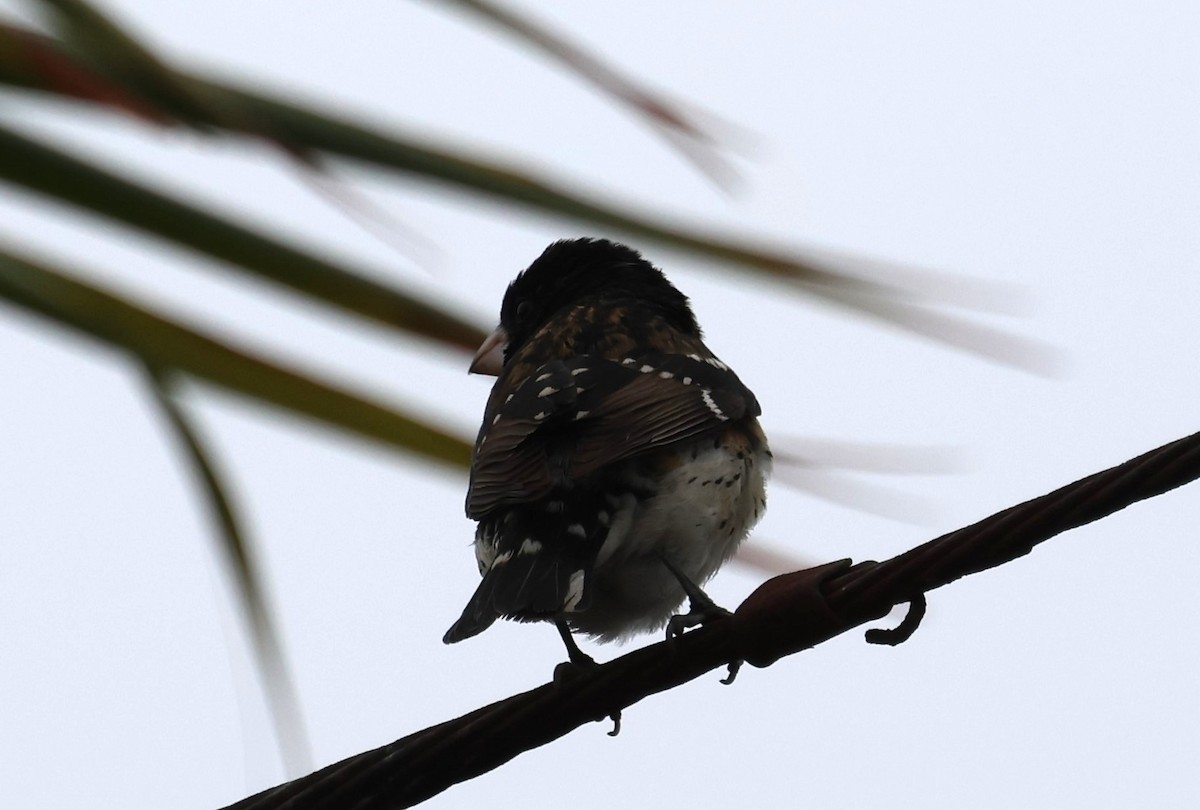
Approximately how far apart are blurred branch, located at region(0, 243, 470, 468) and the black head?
11.2ft

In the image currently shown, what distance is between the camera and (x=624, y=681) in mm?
2594

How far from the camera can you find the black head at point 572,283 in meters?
5.25

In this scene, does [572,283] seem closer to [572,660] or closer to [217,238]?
[572,660]

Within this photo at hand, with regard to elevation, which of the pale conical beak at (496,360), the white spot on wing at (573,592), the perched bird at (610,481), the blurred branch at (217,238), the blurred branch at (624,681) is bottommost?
the blurred branch at (624,681)

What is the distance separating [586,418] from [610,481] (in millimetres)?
176

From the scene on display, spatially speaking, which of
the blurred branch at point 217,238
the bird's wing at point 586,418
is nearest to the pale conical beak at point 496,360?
the bird's wing at point 586,418

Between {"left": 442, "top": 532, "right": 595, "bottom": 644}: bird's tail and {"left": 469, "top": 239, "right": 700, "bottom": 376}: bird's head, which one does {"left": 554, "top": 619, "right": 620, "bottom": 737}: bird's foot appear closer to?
{"left": 442, "top": 532, "right": 595, "bottom": 644}: bird's tail

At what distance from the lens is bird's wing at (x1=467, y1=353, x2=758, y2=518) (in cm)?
358

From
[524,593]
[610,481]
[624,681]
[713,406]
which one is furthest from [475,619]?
[713,406]

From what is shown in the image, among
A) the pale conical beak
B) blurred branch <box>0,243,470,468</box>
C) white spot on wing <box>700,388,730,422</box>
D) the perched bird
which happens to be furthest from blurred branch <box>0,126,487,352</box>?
the pale conical beak

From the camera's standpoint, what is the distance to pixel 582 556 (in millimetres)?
3586

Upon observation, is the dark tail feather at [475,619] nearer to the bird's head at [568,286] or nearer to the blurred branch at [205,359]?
the blurred branch at [205,359]

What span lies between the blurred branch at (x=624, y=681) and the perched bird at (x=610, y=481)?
0.79 m

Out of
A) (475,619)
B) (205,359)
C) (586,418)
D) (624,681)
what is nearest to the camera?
(205,359)
